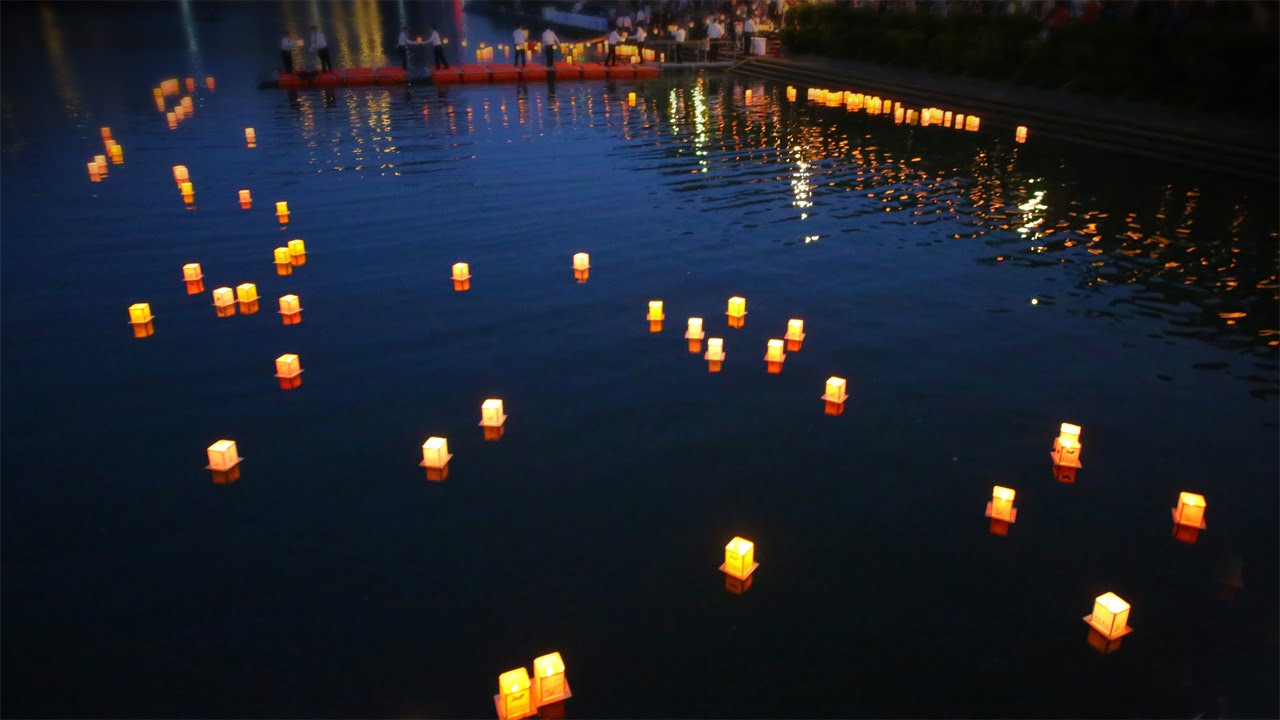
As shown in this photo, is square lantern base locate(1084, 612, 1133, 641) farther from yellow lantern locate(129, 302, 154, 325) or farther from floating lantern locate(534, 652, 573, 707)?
yellow lantern locate(129, 302, 154, 325)

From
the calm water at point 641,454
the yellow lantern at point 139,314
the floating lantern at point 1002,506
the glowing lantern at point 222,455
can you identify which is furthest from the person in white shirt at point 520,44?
the floating lantern at point 1002,506

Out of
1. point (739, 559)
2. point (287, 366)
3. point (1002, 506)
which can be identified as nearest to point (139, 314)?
point (287, 366)

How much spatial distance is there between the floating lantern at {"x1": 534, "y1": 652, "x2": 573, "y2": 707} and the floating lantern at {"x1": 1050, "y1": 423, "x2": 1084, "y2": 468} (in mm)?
3832

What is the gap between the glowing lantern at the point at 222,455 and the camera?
18.4 ft

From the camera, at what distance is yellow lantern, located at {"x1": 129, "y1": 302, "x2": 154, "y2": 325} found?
26.3ft

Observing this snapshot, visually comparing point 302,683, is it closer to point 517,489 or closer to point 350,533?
point 350,533

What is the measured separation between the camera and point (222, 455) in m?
5.62

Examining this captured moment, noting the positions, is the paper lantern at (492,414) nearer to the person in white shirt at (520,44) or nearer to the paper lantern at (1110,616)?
the paper lantern at (1110,616)

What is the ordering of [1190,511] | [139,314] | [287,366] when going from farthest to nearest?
[139,314], [287,366], [1190,511]

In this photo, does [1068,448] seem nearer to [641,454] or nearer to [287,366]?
[641,454]

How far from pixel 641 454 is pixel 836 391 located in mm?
1732

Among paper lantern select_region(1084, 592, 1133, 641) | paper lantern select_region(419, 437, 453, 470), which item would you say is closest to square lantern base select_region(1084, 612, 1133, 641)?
paper lantern select_region(1084, 592, 1133, 641)

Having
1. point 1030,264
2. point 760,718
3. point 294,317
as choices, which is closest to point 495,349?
point 294,317

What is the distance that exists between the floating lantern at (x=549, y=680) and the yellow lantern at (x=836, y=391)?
11.5ft
